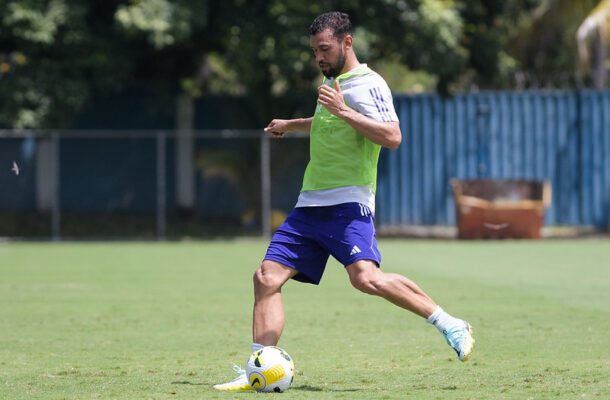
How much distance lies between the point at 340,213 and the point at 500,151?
18435mm

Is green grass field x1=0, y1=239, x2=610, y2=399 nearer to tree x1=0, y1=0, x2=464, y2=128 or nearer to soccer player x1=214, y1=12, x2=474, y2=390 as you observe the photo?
soccer player x1=214, y1=12, x2=474, y2=390

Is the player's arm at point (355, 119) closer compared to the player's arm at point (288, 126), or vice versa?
the player's arm at point (355, 119)

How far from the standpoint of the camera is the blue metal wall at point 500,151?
24.0 meters

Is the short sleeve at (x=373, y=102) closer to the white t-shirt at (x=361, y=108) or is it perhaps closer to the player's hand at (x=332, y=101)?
the white t-shirt at (x=361, y=108)

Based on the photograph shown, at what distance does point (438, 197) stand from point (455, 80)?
2746 mm

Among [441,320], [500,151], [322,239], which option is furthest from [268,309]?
[500,151]

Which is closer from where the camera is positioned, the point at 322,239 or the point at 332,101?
the point at 332,101

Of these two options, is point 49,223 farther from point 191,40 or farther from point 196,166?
point 191,40

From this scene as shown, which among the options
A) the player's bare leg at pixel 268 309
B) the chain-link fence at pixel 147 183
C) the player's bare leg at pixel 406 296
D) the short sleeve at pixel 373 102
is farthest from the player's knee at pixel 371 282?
the chain-link fence at pixel 147 183

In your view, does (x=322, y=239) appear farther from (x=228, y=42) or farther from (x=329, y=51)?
(x=228, y=42)

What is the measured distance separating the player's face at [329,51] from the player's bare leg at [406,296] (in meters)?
1.15

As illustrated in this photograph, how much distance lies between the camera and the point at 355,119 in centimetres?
593

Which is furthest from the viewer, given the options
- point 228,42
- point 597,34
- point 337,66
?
point 597,34

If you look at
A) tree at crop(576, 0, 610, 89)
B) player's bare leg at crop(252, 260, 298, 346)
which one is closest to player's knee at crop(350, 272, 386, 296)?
player's bare leg at crop(252, 260, 298, 346)
